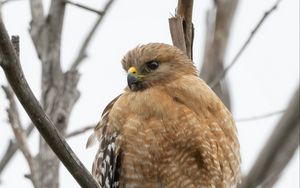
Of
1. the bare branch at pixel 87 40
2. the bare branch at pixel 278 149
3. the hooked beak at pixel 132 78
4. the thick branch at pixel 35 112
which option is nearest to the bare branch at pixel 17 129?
the bare branch at pixel 87 40

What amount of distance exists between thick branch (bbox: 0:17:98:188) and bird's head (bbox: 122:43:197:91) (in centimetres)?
251

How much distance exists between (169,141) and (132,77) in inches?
40.8

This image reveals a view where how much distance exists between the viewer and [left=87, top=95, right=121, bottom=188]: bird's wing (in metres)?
6.44

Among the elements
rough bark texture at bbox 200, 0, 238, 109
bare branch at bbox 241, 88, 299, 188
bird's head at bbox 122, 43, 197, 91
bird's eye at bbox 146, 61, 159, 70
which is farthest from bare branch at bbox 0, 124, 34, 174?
bare branch at bbox 241, 88, 299, 188

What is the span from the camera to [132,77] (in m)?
7.08

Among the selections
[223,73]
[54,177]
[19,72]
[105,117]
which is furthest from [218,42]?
[19,72]

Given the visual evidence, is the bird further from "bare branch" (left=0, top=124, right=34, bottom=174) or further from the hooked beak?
"bare branch" (left=0, top=124, right=34, bottom=174)

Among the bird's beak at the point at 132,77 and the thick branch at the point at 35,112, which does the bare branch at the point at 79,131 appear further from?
the thick branch at the point at 35,112

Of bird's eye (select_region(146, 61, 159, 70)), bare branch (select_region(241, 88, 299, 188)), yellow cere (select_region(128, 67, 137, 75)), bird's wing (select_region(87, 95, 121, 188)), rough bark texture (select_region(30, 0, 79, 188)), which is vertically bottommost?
bird's wing (select_region(87, 95, 121, 188))

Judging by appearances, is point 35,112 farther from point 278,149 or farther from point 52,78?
point 52,78

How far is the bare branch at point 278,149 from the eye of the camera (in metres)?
5.48

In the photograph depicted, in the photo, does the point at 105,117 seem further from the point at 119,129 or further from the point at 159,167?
the point at 159,167

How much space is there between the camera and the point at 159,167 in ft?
20.6

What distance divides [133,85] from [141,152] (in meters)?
1.04
